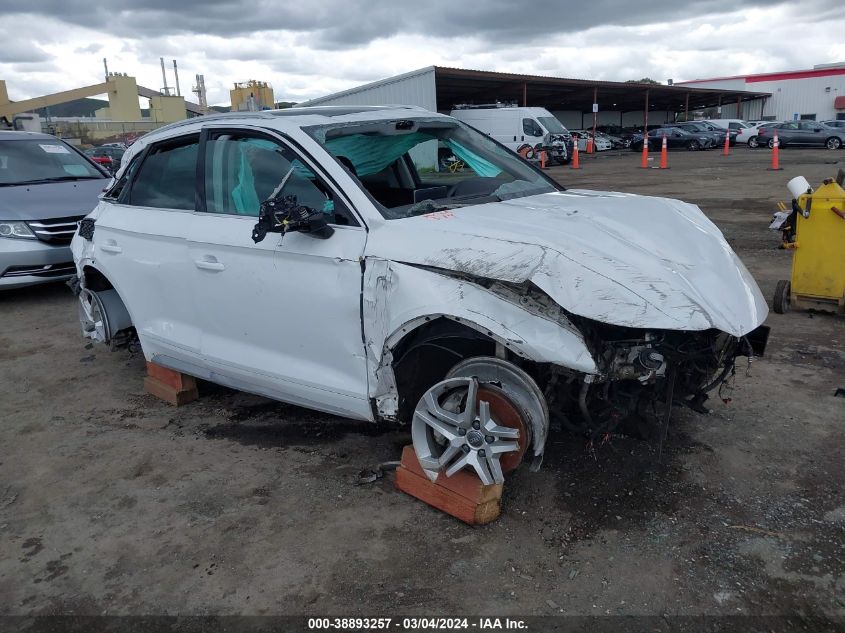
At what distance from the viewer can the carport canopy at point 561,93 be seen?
97.8ft

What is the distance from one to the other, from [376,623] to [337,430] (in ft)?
5.47

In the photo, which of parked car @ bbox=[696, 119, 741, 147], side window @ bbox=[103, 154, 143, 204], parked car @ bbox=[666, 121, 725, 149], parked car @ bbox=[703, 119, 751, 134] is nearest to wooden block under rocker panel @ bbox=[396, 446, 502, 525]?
side window @ bbox=[103, 154, 143, 204]

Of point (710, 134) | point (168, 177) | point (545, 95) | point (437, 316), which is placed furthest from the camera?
point (545, 95)

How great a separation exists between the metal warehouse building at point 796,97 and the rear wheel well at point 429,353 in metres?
58.3

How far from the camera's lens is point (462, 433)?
114 inches

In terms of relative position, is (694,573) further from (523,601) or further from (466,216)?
(466,216)

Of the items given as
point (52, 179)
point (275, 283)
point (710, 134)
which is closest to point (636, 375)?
point (275, 283)

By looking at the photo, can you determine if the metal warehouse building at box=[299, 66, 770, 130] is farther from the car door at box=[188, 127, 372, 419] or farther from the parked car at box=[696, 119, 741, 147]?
the car door at box=[188, 127, 372, 419]

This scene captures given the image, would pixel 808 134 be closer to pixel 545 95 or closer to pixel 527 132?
pixel 527 132

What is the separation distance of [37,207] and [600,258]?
662cm

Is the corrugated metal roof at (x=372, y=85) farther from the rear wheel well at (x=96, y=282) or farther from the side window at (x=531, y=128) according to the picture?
the rear wheel well at (x=96, y=282)

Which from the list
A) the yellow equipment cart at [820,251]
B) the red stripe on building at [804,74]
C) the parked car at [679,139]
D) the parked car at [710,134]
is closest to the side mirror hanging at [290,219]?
the yellow equipment cart at [820,251]

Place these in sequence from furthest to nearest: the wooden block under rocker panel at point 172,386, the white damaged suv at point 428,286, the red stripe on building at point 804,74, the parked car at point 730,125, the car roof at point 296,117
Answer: the red stripe on building at point 804,74 < the parked car at point 730,125 < the wooden block under rocker panel at point 172,386 < the car roof at point 296,117 < the white damaged suv at point 428,286

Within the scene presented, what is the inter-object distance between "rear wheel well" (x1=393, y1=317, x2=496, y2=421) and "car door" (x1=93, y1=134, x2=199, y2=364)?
4.75ft
